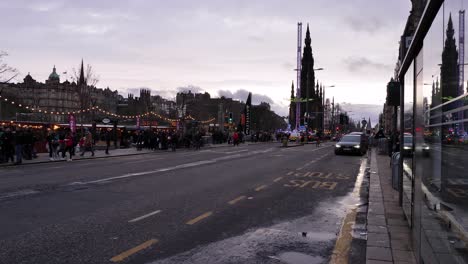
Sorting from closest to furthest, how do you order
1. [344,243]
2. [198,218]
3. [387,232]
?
[344,243], [387,232], [198,218]

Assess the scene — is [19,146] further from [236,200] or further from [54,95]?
[54,95]

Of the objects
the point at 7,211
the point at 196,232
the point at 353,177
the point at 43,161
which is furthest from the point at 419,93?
the point at 43,161

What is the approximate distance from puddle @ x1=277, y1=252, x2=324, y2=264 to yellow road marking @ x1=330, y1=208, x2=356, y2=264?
0.20 m

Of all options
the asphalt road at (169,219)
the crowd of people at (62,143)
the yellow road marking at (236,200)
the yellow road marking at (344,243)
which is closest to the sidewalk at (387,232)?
the yellow road marking at (344,243)

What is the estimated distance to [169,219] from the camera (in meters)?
7.27

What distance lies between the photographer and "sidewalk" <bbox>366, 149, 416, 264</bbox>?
16.8 ft

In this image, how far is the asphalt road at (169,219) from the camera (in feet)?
17.5

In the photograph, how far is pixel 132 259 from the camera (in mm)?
5059

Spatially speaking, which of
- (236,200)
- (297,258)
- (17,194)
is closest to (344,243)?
(297,258)

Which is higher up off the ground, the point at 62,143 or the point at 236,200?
the point at 62,143

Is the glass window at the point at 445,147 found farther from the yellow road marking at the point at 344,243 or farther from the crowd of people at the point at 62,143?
the crowd of people at the point at 62,143

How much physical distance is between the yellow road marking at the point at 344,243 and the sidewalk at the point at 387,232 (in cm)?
29

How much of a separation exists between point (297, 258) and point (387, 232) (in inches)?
73.3

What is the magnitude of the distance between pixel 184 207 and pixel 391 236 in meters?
3.99
